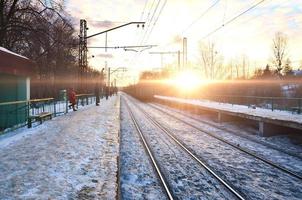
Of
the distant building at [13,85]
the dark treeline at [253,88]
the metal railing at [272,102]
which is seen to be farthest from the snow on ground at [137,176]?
the dark treeline at [253,88]

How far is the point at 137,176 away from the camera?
7961mm

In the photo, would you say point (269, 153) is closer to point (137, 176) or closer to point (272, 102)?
point (137, 176)

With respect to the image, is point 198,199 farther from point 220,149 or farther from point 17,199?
point 220,149

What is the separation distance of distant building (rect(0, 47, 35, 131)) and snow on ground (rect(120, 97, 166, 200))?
558 cm

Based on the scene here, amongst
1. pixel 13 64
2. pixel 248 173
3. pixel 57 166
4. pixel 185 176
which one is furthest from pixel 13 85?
pixel 248 173

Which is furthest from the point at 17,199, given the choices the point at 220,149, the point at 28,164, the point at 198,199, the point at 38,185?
the point at 220,149

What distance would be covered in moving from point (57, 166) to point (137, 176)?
1.95m

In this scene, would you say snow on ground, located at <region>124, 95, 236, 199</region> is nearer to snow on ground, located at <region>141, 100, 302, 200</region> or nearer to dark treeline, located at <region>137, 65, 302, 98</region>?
snow on ground, located at <region>141, 100, 302, 200</region>

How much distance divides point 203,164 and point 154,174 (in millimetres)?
1723

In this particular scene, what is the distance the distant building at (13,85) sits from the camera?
13.9 metres

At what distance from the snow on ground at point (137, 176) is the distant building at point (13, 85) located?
5585mm

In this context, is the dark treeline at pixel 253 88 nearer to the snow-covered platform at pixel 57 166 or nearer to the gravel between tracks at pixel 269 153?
the gravel between tracks at pixel 269 153

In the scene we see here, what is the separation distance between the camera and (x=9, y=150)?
9891mm

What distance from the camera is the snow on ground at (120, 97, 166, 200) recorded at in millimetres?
6587
